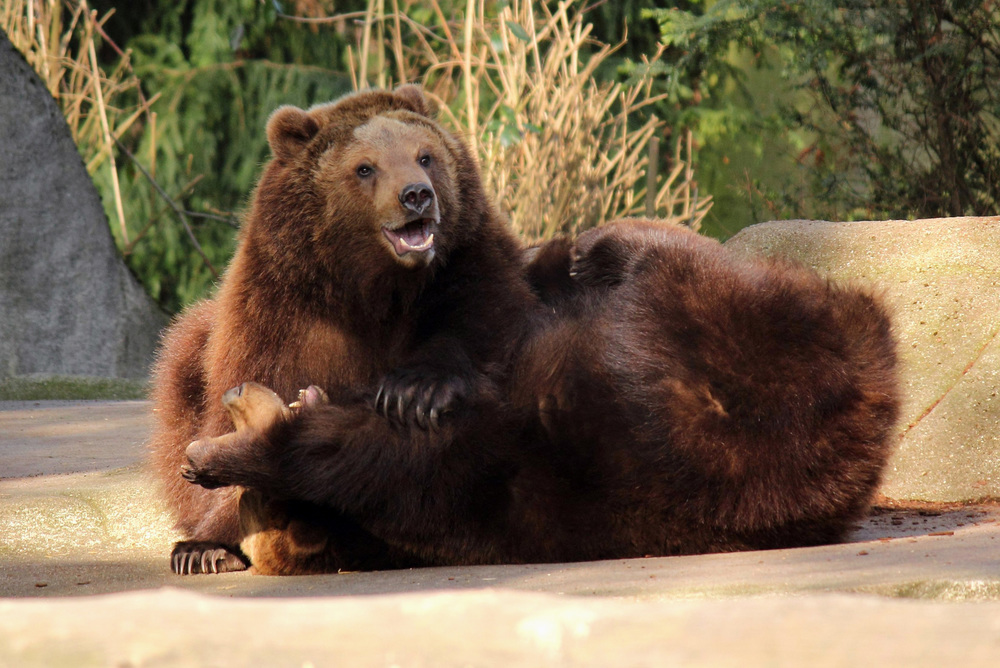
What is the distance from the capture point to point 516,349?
3.75 m

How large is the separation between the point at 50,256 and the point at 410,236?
5.87 m

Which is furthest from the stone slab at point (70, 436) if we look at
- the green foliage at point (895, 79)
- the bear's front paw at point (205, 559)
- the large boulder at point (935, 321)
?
the green foliage at point (895, 79)

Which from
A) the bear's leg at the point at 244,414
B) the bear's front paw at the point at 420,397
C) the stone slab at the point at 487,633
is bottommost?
the bear's leg at the point at 244,414

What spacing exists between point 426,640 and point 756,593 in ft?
4.68

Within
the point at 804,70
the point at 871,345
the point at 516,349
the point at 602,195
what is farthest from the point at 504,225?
the point at 804,70

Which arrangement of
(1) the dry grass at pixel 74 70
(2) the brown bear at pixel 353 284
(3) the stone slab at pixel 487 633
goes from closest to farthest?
(3) the stone slab at pixel 487 633, (2) the brown bear at pixel 353 284, (1) the dry grass at pixel 74 70

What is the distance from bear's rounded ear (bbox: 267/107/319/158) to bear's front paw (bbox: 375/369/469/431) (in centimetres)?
99

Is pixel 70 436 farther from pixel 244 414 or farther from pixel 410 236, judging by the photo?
pixel 410 236

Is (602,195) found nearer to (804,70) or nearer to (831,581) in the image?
(804,70)

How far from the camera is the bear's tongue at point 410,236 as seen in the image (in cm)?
382

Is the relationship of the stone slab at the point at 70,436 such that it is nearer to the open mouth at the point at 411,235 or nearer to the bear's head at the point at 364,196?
the bear's head at the point at 364,196

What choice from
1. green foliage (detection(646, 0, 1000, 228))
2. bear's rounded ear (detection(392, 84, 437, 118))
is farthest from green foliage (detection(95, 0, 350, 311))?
bear's rounded ear (detection(392, 84, 437, 118))

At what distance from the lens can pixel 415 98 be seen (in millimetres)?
4328

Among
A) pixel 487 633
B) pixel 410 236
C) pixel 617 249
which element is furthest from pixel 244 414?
pixel 487 633
